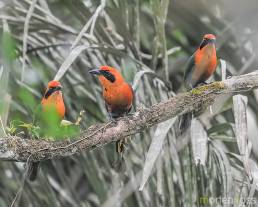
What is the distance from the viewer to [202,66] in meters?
3.77

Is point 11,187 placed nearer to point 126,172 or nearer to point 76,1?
point 126,172

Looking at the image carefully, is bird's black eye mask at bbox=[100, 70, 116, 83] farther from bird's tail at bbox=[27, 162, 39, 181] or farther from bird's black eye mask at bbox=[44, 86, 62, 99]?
bird's tail at bbox=[27, 162, 39, 181]

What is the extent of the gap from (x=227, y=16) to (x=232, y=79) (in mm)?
1712

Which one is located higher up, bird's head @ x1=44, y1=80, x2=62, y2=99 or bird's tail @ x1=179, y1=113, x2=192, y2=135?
bird's head @ x1=44, y1=80, x2=62, y2=99

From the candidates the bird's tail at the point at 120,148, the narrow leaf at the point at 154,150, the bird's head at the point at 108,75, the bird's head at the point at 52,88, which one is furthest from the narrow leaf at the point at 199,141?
the bird's head at the point at 52,88

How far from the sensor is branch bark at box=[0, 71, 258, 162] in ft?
11.0

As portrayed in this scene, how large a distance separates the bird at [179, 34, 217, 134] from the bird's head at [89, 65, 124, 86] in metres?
0.47

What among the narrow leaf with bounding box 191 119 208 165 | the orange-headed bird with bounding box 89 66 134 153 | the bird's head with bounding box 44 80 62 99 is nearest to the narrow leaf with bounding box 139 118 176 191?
the narrow leaf with bounding box 191 119 208 165

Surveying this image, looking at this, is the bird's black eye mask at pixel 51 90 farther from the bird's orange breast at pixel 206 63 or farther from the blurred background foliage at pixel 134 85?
the bird's orange breast at pixel 206 63

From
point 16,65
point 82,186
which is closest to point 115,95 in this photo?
point 16,65

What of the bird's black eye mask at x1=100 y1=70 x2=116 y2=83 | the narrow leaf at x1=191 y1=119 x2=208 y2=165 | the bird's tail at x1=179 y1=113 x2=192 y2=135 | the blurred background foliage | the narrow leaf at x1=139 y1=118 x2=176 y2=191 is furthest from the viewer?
the bird's black eye mask at x1=100 y1=70 x2=116 y2=83

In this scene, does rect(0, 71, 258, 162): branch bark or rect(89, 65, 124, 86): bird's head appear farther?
rect(89, 65, 124, 86): bird's head

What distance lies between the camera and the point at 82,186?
229 inches

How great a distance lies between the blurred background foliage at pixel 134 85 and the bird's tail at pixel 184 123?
83 mm
